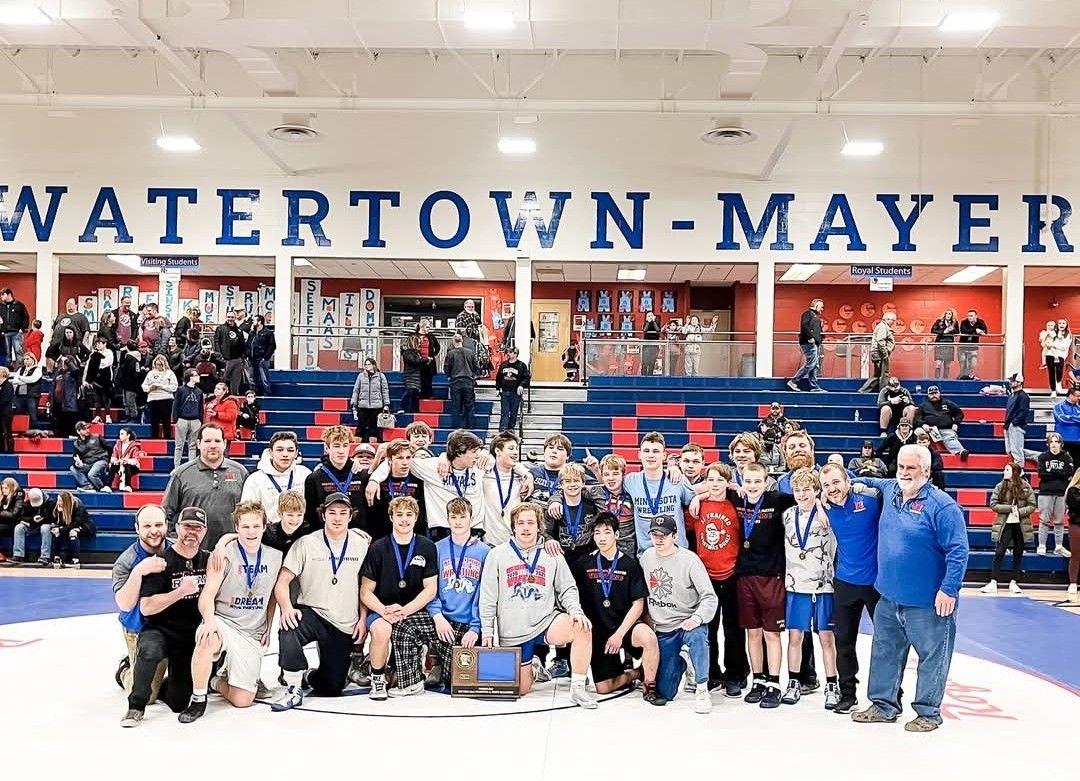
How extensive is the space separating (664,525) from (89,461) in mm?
11433

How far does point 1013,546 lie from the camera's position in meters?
11.9

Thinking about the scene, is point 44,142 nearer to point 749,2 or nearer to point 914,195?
point 749,2

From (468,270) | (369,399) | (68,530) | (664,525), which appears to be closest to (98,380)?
(68,530)

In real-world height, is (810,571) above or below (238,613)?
above

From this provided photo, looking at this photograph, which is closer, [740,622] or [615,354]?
[740,622]

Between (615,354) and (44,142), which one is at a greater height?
(44,142)

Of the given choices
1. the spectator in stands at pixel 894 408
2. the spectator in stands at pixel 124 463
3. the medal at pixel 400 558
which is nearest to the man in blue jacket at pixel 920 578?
the medal at pixel 400 558

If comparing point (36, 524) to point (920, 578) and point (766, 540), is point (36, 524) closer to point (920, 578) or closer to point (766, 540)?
point (766, 540)

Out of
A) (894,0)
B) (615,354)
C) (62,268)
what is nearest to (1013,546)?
(894,0)

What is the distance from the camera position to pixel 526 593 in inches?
241

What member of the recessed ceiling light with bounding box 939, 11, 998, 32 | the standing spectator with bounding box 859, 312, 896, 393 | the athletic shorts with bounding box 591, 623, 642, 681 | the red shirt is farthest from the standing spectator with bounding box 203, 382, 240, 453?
the recessed ceiling light with bounding box 939, 11, 998, 32

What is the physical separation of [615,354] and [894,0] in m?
8.19

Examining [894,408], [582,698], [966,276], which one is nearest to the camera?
[582,698]

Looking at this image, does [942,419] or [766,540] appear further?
[942,419]
